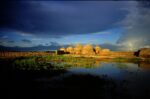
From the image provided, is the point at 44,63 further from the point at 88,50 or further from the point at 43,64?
the point at 88,50

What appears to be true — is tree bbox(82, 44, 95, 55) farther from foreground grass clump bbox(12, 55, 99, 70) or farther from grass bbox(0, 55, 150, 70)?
foreground grass clump bbox(12, 55, 99, 70)

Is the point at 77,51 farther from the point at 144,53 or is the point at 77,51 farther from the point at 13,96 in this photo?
the point at 13,96

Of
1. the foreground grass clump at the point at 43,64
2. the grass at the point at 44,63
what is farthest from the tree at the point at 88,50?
the foreground grass clump at the point at 43,64

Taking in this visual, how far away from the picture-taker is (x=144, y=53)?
3361 inches

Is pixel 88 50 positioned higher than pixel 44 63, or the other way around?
pixel 88 50

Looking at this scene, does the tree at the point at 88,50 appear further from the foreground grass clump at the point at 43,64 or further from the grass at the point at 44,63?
the foreground grass clump at the point at 43,64

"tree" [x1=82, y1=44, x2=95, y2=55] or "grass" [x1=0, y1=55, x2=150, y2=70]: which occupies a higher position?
"tree" [x1=82, y1=44, x2=95, y2=55]

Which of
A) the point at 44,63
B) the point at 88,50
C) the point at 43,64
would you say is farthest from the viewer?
the point at 88,50

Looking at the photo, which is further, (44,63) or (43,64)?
(44,63)

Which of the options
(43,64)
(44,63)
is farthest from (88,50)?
(43,64)

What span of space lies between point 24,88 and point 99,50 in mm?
86602

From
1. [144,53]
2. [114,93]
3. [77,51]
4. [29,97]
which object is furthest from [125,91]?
[77,51]

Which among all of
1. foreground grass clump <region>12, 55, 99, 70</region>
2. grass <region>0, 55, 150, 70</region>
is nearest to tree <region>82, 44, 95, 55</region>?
grass <region>0, 55, 150, 70</region>

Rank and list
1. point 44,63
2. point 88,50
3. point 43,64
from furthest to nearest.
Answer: point 88,50 → point 44,63 → point 43,64
